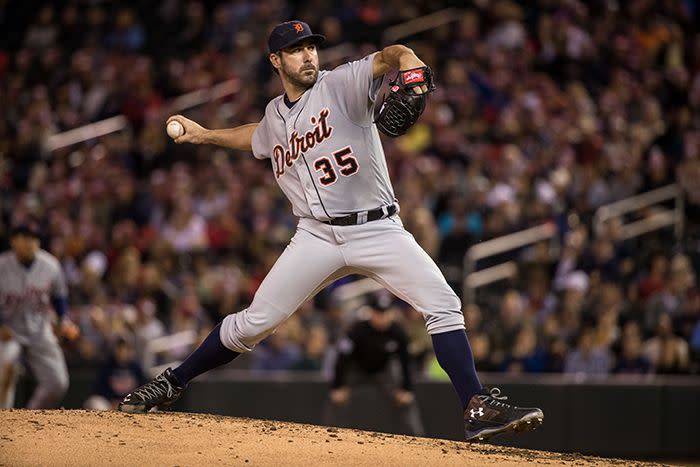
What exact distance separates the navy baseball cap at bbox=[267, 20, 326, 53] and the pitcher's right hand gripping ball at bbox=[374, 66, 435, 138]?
2.07ft

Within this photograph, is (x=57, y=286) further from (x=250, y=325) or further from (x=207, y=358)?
(x=250, y=325)

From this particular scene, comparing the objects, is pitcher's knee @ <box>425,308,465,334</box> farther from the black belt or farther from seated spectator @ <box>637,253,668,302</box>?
seated spectator @ <box>637,253,668,302</box>

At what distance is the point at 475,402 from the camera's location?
5543 mm

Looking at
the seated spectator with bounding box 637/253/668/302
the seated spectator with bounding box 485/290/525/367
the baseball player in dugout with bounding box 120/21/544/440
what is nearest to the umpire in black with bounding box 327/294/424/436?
the seated spectator with bounding box 485/290/525/367

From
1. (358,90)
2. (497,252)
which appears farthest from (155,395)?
(497,252)

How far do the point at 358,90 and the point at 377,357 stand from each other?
5072 millimetres

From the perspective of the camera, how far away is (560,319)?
37.5ft

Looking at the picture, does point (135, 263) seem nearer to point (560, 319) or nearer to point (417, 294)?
point (560, 319)

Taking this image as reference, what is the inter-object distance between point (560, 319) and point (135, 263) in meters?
4.08

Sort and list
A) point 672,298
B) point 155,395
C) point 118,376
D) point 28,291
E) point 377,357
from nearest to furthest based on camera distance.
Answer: point 155,395, point 28,291, point 118,376, point 377,357, point 672,298

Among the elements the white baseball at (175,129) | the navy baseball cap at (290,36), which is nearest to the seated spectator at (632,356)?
the white baseball at (175,129)

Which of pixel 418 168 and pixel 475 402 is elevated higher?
pixel 418 168

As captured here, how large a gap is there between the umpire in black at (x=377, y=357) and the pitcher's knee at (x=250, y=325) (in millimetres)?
4143

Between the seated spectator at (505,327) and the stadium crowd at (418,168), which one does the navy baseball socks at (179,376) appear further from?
the seated spectator at (505,327)
